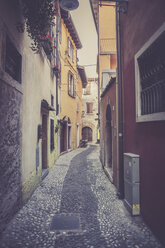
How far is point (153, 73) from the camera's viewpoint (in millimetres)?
3262

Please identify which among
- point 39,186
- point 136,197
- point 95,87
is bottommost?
point 39,186

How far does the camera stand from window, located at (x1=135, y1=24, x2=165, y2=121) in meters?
2.94

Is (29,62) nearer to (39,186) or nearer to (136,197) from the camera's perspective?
(39,186)

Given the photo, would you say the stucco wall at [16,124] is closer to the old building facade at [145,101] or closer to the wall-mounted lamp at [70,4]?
the wall-mounted lamp at [70,4]

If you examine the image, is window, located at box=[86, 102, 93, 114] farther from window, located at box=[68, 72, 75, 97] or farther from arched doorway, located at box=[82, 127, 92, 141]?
window, located at box=[68, 72, 75, 97]

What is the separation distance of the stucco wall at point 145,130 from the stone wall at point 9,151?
8.10 feet

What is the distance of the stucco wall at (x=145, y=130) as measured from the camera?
9.45 feet

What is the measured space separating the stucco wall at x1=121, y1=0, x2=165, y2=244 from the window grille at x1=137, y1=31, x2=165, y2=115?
9.1 inches

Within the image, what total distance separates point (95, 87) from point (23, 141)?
68.7 feet

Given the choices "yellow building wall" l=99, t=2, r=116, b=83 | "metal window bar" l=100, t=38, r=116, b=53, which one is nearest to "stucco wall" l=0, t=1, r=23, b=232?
"yellow building wall" l=99, t=2, r=116, b=83

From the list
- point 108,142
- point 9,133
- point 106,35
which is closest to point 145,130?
point 9,133

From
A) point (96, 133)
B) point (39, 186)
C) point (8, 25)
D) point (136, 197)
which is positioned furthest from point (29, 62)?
point (96, 133)

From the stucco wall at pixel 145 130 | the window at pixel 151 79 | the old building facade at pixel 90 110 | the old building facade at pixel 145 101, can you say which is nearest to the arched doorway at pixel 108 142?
the old building facade at pixel 145 101

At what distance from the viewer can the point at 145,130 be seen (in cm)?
346
